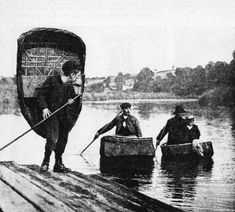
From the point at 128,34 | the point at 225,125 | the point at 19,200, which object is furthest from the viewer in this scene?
the point at 225,125

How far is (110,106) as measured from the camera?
6.50 meters

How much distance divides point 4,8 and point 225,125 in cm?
651

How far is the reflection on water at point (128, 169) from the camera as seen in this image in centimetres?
518

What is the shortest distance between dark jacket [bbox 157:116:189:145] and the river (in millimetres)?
298

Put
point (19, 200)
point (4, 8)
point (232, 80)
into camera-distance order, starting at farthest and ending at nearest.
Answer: point (232, 80), point (4, 8), point (19, 200)

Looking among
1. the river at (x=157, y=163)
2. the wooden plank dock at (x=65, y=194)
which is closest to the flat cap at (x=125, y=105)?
the river at (x=157, y=163)

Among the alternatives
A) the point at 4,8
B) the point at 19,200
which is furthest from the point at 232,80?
the point at 19,200

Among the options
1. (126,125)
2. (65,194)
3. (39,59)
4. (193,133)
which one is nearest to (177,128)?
(193,133)

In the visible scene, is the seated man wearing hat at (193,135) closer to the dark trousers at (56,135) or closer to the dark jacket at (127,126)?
the dark jacket at (127,126)

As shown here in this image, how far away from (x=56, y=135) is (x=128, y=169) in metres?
1.92

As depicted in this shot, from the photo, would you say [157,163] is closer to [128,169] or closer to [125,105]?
[128,169]

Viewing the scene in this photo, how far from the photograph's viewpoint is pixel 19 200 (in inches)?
122

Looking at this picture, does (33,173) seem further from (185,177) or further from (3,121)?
(185,177)

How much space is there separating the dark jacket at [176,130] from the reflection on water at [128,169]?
0.40m
